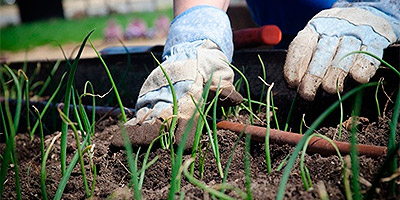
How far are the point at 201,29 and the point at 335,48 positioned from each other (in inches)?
16.0

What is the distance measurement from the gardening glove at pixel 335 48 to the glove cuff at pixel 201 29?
0.25m

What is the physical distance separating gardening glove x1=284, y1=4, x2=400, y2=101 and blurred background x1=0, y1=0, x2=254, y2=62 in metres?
0.75

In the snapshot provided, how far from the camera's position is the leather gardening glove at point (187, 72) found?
4.20 ft

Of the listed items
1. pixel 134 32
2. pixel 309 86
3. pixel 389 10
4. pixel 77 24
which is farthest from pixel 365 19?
pixel 77 24

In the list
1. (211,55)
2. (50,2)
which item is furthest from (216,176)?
(50,2)

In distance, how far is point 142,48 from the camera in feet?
7.28

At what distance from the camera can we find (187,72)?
1360 mm

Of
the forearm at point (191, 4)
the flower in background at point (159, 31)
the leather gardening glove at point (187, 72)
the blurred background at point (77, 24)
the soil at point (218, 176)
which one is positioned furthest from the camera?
the flower in background at point (159, 31)

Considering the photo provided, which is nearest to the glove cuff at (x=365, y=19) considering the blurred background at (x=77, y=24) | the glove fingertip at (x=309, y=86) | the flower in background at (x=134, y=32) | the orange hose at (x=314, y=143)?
the glove fingertip at (x=309, y=86)

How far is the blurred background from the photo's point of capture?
20.4ft

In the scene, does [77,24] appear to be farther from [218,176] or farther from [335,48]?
[218,176]

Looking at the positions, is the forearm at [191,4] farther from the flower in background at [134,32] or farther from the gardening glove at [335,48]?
the flower in background at [134,32]

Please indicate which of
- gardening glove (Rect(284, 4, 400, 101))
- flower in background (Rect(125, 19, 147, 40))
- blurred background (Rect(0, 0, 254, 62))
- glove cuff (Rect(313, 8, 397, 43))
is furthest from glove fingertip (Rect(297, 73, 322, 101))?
flower in background (Rect(125, 19, 147, 40))

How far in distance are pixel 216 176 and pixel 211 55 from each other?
1.32 feet
